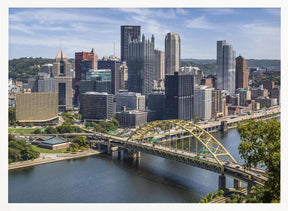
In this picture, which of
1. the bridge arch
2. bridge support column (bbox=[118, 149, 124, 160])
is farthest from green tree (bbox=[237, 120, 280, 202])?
bridge support column (bbox=[118, 149, 124, 160])

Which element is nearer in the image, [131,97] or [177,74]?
[177,74]

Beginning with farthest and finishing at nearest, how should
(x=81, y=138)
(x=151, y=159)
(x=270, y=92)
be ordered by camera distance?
1. (x=270, y=92)
2. (x=81, y=138)
3. (x=151, y=159)

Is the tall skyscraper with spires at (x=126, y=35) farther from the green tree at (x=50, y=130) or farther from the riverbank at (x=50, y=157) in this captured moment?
the riverbank at (x=50, y=157)

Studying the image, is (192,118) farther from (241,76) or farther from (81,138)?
(241,76)

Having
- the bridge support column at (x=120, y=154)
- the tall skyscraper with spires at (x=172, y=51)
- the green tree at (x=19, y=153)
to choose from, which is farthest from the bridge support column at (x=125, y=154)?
the tall skyscraper with spires at (x=172, y=51)

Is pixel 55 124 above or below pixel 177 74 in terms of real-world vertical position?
below

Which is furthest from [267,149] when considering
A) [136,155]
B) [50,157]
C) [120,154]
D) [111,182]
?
[50,157]

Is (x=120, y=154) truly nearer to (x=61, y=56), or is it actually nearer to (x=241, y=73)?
(x=61, y=56)

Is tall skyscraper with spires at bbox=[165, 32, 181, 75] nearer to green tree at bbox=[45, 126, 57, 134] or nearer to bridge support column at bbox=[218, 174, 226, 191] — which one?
green tree at bbox=[45, 126, 57, 134]

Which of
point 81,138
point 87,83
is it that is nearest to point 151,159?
point 81,138
